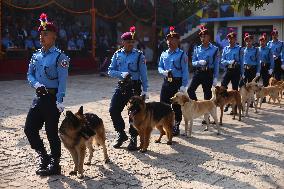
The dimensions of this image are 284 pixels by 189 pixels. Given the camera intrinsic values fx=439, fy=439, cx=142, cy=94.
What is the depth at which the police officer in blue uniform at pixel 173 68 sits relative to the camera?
28.0ft

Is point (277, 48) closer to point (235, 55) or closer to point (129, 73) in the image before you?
point (235, 55)

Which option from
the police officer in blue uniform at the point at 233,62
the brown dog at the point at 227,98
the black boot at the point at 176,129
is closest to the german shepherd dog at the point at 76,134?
the black boot at the point at 176,129

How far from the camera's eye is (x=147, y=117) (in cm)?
759

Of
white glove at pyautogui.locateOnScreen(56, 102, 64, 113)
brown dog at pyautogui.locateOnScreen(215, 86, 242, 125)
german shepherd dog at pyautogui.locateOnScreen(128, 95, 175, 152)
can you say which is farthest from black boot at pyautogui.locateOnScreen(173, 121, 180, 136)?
white glove at pyautogui.locateOnScreen(56, 102, 64, 113)

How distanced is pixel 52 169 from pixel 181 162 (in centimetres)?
207

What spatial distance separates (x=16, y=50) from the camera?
20500 millimetres

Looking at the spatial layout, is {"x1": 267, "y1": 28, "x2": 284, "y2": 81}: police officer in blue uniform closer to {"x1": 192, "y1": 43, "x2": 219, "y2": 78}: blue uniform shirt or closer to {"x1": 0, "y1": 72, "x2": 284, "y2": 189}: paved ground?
{"x1": 0, "y1": 72, "x2": 284, "y2": 189}: paved ground

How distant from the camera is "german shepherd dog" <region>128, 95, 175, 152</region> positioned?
733 centimetres

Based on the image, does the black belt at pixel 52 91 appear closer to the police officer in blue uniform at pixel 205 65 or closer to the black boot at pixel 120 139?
the black boot at pixel 120 139

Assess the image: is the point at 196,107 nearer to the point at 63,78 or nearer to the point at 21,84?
the point at 63,78

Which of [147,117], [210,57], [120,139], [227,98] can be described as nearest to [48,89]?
[147,117]

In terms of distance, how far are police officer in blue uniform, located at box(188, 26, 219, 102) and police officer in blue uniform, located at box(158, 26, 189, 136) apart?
1194 mm

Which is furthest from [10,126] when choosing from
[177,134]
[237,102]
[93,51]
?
[93,51]

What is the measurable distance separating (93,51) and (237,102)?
14.5 metres
